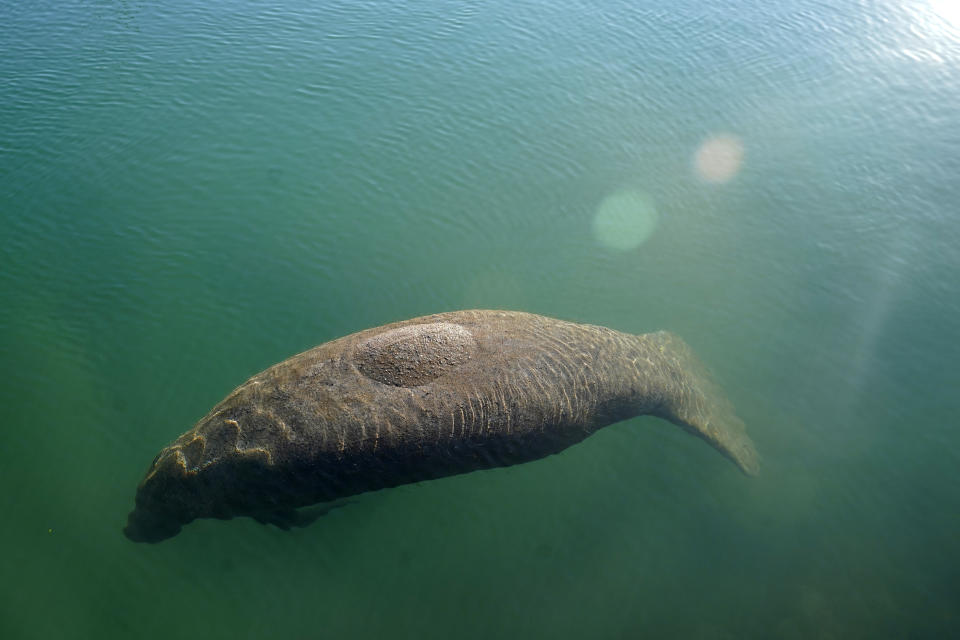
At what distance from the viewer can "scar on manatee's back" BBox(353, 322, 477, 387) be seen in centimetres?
525

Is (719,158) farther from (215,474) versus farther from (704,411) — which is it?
(215,474)

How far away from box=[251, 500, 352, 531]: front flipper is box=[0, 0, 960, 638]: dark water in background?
0.42m

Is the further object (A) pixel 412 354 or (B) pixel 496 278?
(B) pixel 496 278

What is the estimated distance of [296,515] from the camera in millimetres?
5613

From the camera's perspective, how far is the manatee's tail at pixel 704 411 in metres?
7.04

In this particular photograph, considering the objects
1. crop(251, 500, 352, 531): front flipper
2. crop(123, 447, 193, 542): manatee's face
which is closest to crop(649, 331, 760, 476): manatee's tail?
crop(251, 500, 352, 531): front flipper

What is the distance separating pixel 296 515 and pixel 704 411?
A: 200 inches

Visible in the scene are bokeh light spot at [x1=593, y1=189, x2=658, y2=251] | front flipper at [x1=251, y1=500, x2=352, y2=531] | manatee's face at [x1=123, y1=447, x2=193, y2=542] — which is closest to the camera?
manatee's face at [x1=123, y1=447, x2=193, y2=542]

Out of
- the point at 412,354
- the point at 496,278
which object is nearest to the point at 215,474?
the point at 412,354

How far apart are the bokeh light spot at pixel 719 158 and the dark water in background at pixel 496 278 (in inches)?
3.0

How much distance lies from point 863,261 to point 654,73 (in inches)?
267

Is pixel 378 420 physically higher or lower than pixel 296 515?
higher

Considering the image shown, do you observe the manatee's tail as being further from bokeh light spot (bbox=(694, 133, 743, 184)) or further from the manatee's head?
bokeh light spot (bbox=(694, 133, 743, 184))

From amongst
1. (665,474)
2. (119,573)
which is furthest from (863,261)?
(119,573)
